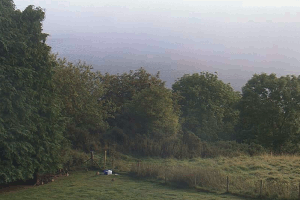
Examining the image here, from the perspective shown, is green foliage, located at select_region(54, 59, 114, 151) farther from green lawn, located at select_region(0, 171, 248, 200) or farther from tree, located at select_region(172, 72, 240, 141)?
tree, located at select_region(172, 72, 240, 141)

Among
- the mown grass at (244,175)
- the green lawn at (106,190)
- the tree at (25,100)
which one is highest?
the tree at (25,100)

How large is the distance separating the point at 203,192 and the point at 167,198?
264 centimetres

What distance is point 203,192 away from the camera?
1819 cm

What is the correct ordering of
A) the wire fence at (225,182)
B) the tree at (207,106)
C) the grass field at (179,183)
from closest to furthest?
the wire fence at (225,182) < the grass field at (179,183) < the tree at (207,106)

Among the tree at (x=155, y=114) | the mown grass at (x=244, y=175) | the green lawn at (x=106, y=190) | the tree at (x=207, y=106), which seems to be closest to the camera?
the mown grass at (x=244, y=175)

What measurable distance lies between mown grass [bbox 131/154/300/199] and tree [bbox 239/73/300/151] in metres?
16.2

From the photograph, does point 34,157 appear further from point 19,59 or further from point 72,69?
Answer: point 72,69

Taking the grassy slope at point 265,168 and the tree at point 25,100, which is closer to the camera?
the tree at point 25,100

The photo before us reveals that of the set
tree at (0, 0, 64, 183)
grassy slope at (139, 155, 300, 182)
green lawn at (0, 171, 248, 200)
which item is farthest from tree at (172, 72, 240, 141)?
tree at (0, 0, 64, 183)

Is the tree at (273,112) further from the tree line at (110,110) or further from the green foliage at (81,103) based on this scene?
the green foliage at (81,103)

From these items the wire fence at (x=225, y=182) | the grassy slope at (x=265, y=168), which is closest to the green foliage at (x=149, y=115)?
the grassy slope at (x=265, y=168)

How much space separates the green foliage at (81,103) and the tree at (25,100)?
5997 mm

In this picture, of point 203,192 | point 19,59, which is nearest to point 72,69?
point 19,59

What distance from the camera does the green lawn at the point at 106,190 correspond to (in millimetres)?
17141
